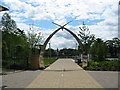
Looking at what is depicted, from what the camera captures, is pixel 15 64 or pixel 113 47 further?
pixel 113 47

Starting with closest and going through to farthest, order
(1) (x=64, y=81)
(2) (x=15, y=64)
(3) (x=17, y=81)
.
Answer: (1) (x=64, y=81)
(3) (x=17, y=81)
(2) (x=15, y=64)

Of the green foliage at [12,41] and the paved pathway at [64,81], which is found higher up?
the green foliage at [12,41]

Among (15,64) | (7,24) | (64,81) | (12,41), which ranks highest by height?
(7,24)

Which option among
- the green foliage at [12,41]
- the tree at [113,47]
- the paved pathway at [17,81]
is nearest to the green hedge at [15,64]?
the green foliage at [12,41]

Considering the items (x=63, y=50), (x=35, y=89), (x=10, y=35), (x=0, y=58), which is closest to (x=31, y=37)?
(x=10, y=35)

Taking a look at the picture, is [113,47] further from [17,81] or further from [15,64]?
[17,81]

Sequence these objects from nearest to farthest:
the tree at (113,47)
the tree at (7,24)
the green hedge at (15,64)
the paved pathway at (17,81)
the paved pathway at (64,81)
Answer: the paved pathway at (64,81) < the paved pathway at (17,81) < the green hedge at (15,64) < the tree at (7,24) < the tree at (113,47)

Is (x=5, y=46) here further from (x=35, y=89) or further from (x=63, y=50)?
(x=63, y=50)

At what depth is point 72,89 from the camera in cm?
1180

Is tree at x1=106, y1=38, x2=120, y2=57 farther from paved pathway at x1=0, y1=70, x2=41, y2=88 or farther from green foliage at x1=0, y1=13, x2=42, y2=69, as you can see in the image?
paved pathway at x1=0, y1=70, x2=41, y2=88

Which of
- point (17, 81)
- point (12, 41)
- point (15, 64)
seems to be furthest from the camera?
point (12, 41)

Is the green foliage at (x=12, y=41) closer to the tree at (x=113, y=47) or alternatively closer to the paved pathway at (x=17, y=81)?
the paved pathway at (x=17, y=81)

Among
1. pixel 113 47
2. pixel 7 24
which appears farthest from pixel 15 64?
pixel 113 47

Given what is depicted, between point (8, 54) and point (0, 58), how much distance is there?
3.49m
